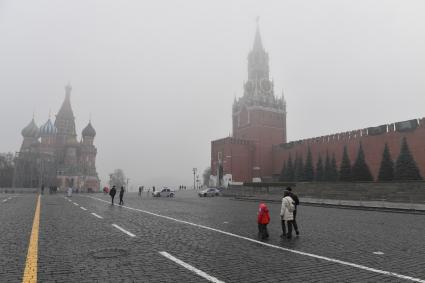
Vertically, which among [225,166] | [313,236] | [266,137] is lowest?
[313,236]

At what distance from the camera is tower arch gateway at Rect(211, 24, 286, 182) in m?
69.6

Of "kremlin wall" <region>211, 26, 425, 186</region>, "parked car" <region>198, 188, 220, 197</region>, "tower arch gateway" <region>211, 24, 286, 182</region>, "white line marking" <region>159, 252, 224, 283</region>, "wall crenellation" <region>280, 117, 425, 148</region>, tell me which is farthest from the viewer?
"tower arch gateway" <region>211, 24, 286, 182</region>

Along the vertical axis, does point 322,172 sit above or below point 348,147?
below

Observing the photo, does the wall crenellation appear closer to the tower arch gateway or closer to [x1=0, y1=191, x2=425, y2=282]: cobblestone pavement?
the tower arch gateway

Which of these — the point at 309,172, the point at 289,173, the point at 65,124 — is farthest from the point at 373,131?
the point at 65,124

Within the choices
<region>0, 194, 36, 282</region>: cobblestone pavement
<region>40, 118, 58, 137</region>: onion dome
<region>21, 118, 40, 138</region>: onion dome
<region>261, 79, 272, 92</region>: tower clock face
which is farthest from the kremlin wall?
<region>21, 118, 40, 138</region>: onion dome

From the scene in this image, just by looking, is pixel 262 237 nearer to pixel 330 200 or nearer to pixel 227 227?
pixel 227 227

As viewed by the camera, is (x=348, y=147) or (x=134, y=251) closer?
(x=134, y=251)

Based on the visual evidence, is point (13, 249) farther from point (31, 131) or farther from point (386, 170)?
point (31, 131)

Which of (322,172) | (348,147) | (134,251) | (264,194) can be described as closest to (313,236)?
(134,251)

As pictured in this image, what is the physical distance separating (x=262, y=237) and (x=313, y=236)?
5.21 ft

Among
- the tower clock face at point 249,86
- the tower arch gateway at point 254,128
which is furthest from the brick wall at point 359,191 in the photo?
the tower clock face at point 249,86

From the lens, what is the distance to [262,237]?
9234mm

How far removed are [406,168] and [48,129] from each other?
280 feet
